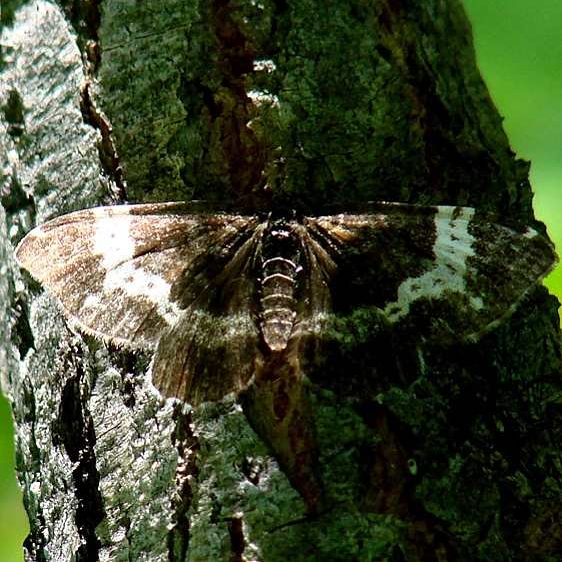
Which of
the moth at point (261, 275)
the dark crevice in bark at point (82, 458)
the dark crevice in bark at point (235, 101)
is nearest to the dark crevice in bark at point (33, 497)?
the dark crevice in bark at point (82, 458)

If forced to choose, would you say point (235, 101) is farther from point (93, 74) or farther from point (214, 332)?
point (214, 332)

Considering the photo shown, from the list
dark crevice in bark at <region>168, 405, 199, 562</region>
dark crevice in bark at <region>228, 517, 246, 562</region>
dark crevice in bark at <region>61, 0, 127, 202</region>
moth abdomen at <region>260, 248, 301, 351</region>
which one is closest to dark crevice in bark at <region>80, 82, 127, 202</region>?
dark crevice in bark at <region>61, 0, 127, 202</region>

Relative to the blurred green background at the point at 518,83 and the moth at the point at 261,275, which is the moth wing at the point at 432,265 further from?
the blurred green background at the point at 518,83

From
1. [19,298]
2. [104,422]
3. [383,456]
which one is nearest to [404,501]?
[383,456]

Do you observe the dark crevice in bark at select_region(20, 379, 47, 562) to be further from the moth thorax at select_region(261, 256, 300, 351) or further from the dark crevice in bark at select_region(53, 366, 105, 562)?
the moth thorax at select_region(261, 256, 300, 351)

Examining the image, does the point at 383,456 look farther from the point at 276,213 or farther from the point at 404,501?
the point at 276,213

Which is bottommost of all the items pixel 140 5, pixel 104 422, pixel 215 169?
pixel 104 422

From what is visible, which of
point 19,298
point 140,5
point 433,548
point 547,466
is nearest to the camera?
point 433,548
